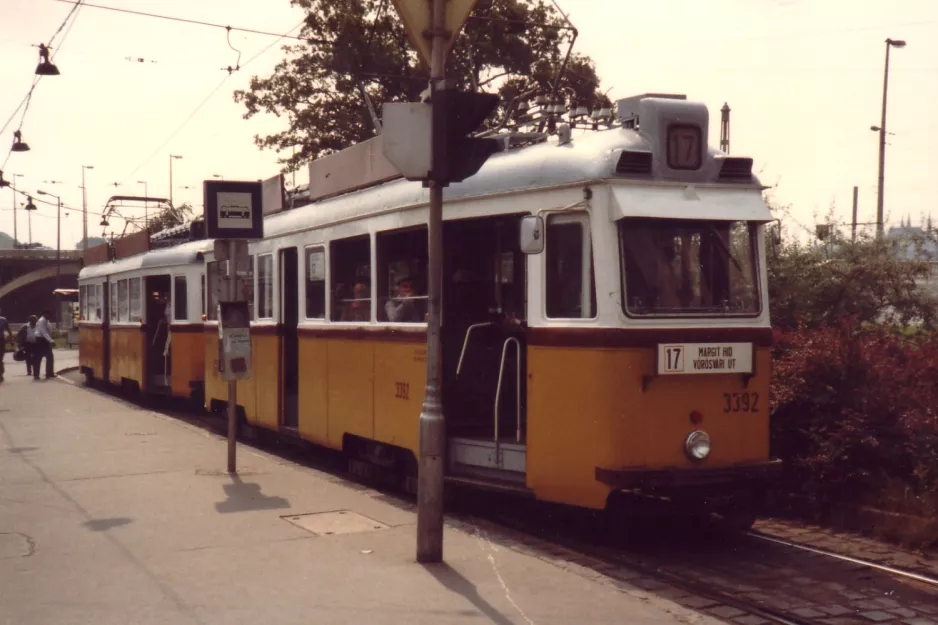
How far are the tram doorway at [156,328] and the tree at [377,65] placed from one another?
9.37 metres

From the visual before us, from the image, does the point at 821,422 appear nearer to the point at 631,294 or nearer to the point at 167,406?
the point at 631,294

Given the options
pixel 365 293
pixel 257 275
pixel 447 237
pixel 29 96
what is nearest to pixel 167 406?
pixel 29 96

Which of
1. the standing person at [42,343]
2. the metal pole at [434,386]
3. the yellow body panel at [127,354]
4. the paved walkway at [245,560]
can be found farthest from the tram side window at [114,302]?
the metal pole at [434,386]

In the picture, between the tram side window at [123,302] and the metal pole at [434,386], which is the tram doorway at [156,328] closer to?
the tram side window at [123,302]

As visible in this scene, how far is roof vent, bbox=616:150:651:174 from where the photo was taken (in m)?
7.87

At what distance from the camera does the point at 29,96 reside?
20328 mm

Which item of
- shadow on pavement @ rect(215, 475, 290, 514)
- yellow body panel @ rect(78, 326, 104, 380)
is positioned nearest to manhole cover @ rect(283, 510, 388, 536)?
shadow on pavement @ rect(215, 475, 290, 514)

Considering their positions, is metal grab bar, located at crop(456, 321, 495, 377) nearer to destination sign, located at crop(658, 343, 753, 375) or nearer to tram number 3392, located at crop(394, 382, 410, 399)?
tram number 3392, located at crop(394, 382, 410, 399)

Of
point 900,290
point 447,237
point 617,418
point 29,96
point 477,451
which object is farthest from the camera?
point 29,96

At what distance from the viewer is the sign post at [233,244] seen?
36.1ft

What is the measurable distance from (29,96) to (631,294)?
52.8 ft

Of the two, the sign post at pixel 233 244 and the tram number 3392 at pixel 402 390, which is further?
the sign post at pixel 233 244

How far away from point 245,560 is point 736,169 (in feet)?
15.1

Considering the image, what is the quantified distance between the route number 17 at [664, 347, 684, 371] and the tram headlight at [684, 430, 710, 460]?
1.60 ft
